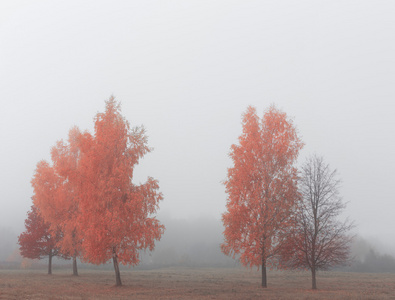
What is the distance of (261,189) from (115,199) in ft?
39.9

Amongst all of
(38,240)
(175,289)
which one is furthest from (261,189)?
(38,240)

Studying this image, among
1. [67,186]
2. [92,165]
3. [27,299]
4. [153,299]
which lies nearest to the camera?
[27,299]

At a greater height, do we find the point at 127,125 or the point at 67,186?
the point at 127,125

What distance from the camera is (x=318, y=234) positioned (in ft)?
90.0

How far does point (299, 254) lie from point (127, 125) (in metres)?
18.3

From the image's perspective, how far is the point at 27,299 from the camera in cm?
1959

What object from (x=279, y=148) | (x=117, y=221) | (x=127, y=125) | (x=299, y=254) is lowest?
(x=299, y=254)

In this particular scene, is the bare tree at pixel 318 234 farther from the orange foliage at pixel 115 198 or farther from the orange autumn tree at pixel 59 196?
the orange autumn tree at pixel 59 196

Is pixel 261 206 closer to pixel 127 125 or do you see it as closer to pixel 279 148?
pixel 279 148

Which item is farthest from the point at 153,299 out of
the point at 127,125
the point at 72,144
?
the point at 72,144

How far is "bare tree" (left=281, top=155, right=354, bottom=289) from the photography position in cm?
2706

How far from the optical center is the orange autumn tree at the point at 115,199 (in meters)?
27.2

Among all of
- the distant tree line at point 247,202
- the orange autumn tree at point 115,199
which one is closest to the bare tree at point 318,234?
the distant tree line at point 247,202

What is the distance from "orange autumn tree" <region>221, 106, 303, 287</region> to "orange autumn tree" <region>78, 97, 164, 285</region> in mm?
6435
